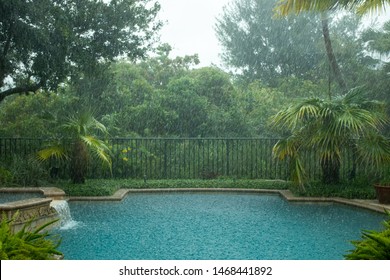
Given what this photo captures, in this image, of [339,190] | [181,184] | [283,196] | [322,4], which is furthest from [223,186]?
[322,4]

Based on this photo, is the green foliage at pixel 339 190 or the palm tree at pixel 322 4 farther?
the green foliage at pixel 339 190

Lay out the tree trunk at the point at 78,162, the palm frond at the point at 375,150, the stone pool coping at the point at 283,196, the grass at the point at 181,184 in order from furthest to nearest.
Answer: the grass at the point at 181,184, the tree trunk at the point at 78,162, the palm frond at the point at 375,150, the stone pool coping at the point at 283,196

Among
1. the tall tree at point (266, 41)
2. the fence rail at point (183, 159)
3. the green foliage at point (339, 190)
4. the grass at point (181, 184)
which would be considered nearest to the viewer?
the green foliage at point (339, 190)

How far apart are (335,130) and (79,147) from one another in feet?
14.6

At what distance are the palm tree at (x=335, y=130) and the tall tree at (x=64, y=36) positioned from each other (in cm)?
388

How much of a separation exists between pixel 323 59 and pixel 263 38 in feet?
6.71

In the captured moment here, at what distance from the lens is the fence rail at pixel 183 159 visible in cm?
1000

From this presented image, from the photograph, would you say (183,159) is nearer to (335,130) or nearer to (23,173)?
(23,173)

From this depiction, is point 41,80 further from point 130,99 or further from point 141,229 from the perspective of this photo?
point 141,229

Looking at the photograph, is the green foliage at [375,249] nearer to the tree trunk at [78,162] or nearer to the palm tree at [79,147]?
the palm tree at [79,147]

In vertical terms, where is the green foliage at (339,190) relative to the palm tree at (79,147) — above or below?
below

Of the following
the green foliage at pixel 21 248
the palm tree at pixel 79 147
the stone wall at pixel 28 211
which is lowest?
the stone wall at pixel 28 211

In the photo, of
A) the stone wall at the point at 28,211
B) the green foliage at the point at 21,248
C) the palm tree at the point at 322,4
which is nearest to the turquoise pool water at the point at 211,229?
the stone wall at the point at 28,211
